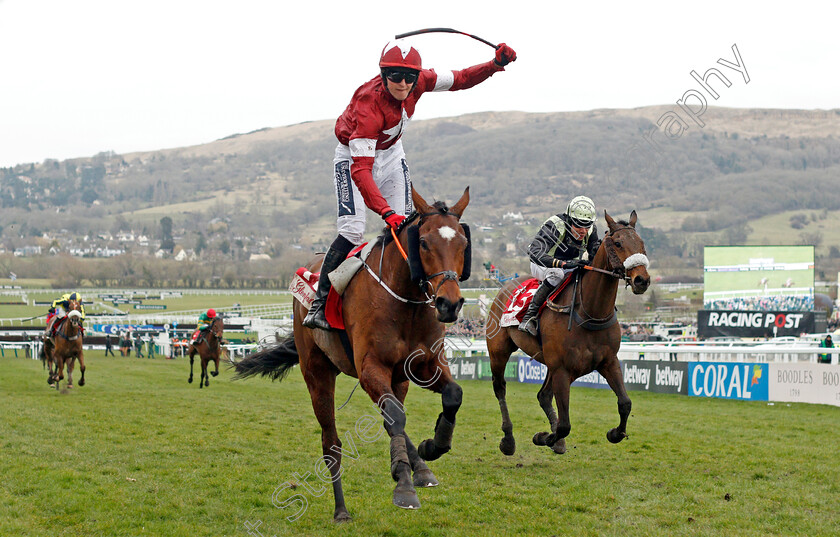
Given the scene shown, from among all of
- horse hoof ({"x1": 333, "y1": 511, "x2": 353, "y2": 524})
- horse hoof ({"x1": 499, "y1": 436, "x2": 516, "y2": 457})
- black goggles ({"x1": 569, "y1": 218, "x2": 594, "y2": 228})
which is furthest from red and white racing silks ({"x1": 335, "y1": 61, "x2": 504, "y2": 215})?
horse hoof ({"x1": 499, "y1": 436, "x2": 516, "y2": 457})

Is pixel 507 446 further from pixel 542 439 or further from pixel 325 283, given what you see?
pixel 325 283

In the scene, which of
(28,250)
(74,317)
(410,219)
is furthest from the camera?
(28,250)

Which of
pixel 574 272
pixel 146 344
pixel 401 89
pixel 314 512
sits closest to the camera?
pixel 401 89

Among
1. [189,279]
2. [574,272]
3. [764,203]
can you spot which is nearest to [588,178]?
[764,203]

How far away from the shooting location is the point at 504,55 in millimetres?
6203

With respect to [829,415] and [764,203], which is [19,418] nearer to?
[829,415]

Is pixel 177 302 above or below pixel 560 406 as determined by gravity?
below

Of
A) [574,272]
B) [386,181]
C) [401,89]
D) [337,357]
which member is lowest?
[337,357]

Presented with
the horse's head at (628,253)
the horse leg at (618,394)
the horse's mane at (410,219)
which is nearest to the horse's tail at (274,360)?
the horse's mane at (410,219)

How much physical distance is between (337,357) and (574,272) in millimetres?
3452

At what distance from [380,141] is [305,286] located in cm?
160

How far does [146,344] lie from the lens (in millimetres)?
46969

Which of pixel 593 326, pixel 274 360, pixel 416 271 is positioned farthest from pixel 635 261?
pixel 274 360

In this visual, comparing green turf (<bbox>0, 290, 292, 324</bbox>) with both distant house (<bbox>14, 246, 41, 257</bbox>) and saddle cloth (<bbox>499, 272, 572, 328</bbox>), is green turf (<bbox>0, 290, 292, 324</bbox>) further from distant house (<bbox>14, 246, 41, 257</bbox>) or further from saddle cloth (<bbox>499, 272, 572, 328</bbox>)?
saddle cloth (<bbox>499, 272, 572, 328</bbox>)
